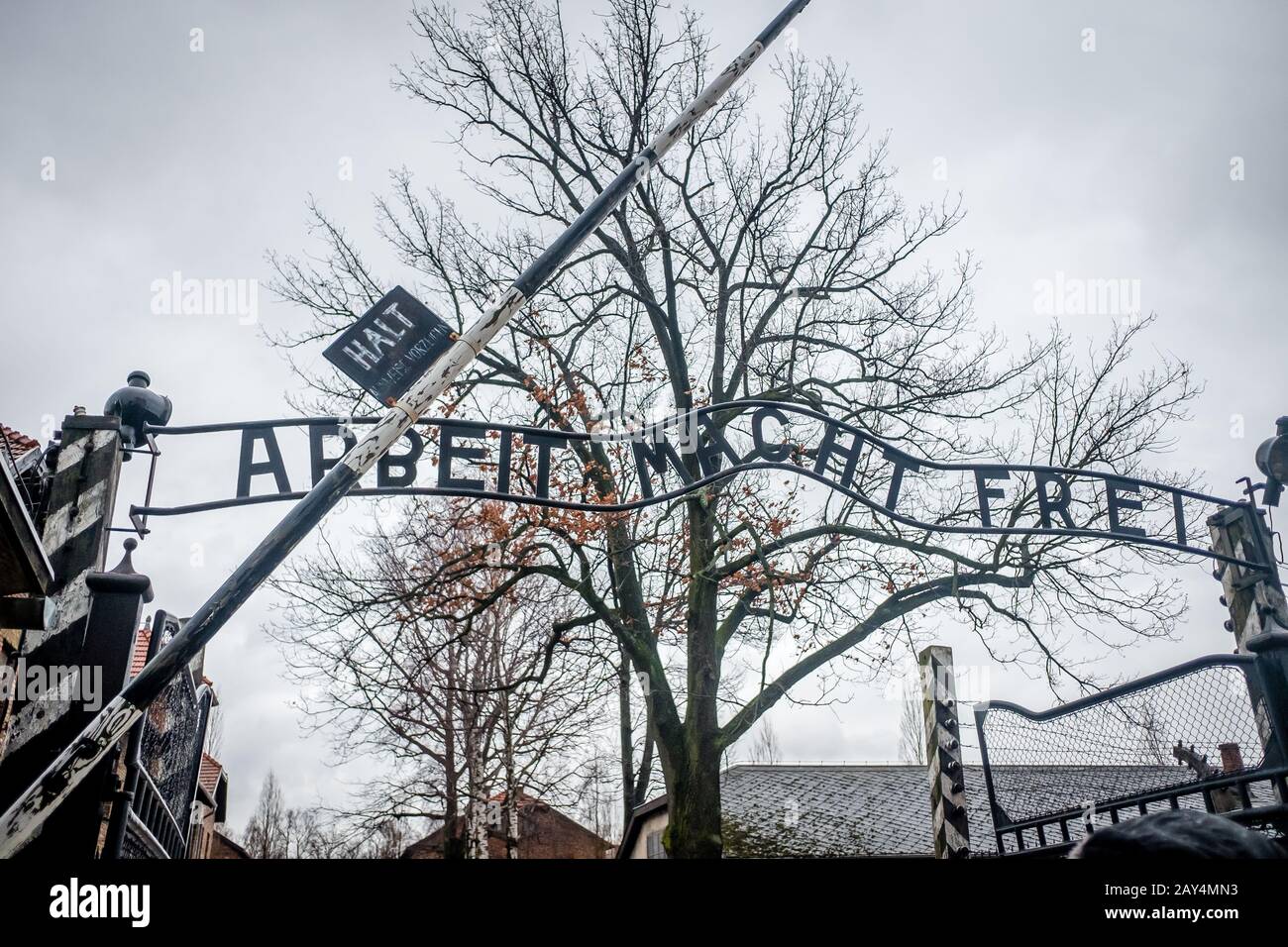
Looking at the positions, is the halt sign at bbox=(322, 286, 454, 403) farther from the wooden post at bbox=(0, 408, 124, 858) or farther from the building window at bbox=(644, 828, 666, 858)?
the building window at bbox=(644, 828, 666, 858)

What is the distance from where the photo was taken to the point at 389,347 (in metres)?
4.72

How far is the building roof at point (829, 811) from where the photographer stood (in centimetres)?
2034

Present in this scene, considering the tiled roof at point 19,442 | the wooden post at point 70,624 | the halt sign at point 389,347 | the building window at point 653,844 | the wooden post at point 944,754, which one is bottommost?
the building window at point 653,844

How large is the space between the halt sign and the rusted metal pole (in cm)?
68

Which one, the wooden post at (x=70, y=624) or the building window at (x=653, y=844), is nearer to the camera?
the wooden post at (x=70, y=624)

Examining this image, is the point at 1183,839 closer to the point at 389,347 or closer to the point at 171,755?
the point at 389,347

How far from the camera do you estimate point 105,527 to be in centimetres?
523

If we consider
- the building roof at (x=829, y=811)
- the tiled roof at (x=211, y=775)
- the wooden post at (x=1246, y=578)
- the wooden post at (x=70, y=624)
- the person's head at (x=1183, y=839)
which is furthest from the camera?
the tiled roof at (x=211, y=775)

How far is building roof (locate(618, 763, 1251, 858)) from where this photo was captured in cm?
2034

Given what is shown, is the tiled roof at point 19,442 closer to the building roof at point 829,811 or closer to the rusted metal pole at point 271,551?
the rusted metal pole at point 271,551

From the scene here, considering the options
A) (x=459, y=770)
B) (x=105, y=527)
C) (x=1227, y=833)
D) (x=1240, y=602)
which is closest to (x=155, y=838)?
(x=105, y=527)

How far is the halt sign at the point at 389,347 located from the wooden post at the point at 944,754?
7.18 meters

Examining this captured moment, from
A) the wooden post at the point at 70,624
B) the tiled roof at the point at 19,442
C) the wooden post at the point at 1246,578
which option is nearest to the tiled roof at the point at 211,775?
the tiled roof at the point at 19,442

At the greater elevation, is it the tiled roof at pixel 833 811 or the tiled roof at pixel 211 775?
the tiled roof at pixel 211 775
